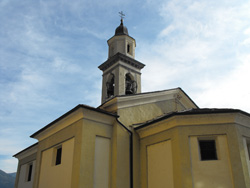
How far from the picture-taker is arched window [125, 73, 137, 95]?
1645 cm

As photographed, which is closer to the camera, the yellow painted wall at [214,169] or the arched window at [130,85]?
the yellow painted wall at [214,169]

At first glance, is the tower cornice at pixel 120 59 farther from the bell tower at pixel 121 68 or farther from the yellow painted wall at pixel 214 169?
the yellow painted wall at pixel 214 169

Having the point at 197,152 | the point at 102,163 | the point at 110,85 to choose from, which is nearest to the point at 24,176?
the point at 110,85

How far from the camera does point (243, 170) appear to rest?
7.91 metres

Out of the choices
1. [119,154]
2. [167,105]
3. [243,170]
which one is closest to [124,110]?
[119,154]

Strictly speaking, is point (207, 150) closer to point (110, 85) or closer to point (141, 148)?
point (141, 148)

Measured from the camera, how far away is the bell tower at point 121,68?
1644 centimetres

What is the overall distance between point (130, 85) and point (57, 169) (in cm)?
846

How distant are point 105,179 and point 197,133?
3535 millimetres

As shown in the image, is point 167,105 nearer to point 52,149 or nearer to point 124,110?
point 124,110

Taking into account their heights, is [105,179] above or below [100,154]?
below

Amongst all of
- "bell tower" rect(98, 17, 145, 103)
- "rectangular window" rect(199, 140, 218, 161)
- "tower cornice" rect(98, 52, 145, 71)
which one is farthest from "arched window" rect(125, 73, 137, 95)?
"rectangular window" rect(199, 140, 218, 161)

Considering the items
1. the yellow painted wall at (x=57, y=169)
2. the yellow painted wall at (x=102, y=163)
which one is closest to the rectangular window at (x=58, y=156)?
the yellow painted wall at (x=57, y=169)

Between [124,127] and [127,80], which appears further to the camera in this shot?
[127,80]
